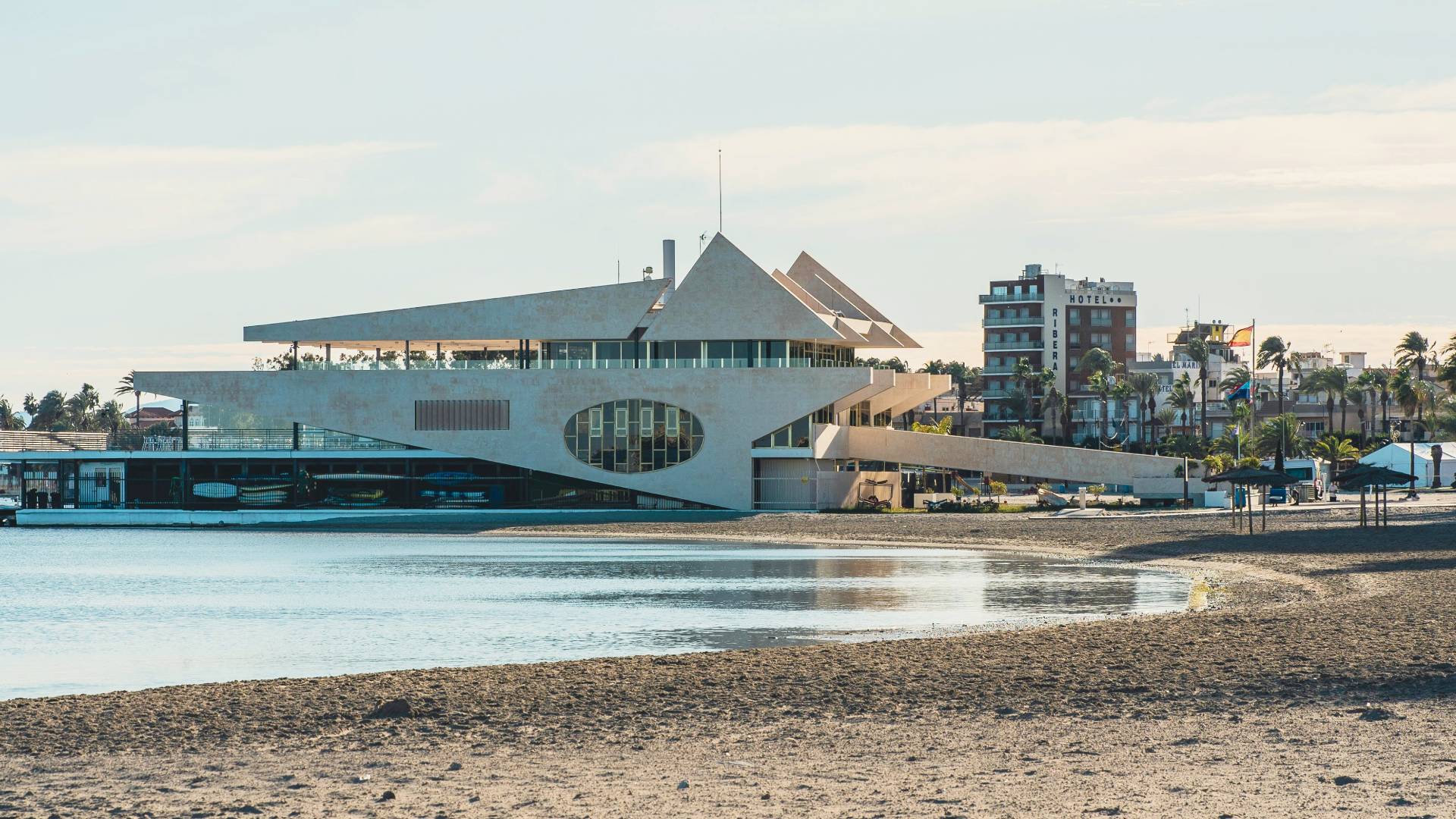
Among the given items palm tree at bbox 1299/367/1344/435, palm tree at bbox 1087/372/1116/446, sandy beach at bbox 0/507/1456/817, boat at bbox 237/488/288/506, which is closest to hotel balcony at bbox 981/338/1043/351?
palm tree at bbox 1087/372/1116/446

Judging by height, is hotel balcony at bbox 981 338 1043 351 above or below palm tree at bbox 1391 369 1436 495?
above

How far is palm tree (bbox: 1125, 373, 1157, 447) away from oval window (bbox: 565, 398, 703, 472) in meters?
60.4

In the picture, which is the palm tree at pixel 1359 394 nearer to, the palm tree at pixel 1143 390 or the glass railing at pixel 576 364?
the palm tree at pixel 1143 390

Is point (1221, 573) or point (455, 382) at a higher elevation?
point (455, 382)

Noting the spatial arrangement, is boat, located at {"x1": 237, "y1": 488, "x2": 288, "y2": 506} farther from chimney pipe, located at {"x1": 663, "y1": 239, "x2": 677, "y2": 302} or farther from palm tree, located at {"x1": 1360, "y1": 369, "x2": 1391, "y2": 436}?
palm tree, located at {"x1": 1360, "y1": 369, "x2": 1391, "y2": 436}

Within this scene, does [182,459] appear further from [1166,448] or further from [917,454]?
[1166,448]

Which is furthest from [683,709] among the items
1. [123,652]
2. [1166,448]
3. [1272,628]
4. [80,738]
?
[1166,448]

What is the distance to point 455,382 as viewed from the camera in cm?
7362

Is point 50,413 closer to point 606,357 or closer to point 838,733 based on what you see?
point 606,357

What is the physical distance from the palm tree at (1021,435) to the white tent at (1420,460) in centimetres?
2141

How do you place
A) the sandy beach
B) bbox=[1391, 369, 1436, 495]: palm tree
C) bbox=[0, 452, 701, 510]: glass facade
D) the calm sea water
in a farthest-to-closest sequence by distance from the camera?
bbox=[1391, 369, 1436, 495]: palm tree, bbox=[0, 452, 701, 510]: glass facade, the calm sea water, the sandy beach

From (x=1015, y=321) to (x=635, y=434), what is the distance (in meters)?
72.3

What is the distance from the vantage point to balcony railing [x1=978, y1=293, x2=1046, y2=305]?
5413 inches

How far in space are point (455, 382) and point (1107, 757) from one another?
6222cm
